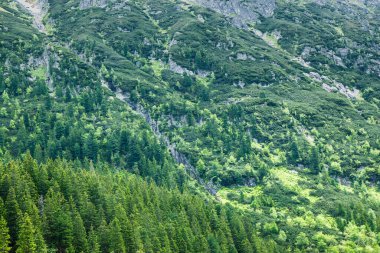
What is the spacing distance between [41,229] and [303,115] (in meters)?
142

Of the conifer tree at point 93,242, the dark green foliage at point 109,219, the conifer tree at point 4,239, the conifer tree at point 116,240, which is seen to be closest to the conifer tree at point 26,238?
the dark green foliage at point 109,219

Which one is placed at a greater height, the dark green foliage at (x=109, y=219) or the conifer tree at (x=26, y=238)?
the conifer tree at (x=26, y=238)

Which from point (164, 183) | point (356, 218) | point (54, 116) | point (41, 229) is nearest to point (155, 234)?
point (41, 229)

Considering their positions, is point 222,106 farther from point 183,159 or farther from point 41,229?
point 41,229

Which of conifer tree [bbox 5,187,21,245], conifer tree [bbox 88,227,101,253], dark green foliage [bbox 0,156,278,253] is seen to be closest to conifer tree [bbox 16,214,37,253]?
dark green foliage [bbox 0,156,278,253]

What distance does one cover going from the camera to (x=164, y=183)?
4985 inches

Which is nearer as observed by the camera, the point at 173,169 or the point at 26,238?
the point at 26,238

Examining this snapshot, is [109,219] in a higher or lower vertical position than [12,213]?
lower

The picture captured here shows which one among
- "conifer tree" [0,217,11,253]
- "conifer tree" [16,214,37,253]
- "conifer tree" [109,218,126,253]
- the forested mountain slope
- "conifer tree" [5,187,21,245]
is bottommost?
the forested mountain slope

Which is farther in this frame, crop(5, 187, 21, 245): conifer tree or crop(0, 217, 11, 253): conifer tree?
crop(5, 187, 21, 245): conifer tree

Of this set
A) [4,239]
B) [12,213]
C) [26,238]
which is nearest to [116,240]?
[26,238]

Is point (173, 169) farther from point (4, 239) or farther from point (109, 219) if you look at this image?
point (4, 239)

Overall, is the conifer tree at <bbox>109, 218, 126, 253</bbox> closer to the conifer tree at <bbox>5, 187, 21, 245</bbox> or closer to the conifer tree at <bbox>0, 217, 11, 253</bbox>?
the conifer tree at <bbox>5, 187, 21, 245</bbox>

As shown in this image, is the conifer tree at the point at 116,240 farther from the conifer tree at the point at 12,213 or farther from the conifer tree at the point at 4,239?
the conifer tree at the point at 4,239
